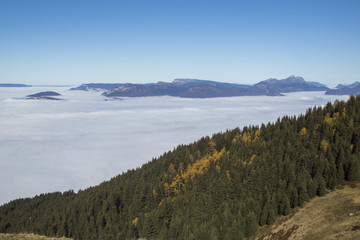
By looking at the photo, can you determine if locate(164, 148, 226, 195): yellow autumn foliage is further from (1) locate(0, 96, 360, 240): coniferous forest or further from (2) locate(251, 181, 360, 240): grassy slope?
(2) locate(251, 181, 360, 240): grassy slope

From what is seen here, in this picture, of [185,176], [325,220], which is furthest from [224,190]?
[325,220]

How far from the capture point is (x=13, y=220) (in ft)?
400

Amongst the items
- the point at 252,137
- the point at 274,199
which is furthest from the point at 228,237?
the point at 252,137

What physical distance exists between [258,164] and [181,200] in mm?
26905

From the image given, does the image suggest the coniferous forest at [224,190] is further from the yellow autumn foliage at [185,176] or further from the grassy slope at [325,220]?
the grassy slope at [325,220]

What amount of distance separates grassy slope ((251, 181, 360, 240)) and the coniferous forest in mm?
2624

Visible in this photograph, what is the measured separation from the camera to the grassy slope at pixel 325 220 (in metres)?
38.1

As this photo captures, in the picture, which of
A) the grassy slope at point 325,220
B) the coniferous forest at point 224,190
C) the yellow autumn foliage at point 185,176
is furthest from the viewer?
the yellow autumn foliage at point 185,176

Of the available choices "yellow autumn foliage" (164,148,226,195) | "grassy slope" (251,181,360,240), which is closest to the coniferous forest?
"yellow autumn foliage" (164,148,226,195)

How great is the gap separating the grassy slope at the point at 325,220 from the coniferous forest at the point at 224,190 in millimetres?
2624

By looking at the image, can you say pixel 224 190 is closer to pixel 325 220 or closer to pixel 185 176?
pixel 185 176

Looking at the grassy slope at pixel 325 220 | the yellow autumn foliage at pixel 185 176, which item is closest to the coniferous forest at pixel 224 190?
the yellow autumn foliage at pixel 185 176

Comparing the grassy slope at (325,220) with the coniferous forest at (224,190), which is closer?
the grassy slope at (325,220)

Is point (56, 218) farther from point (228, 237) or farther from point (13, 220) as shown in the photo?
point (228, 237)
